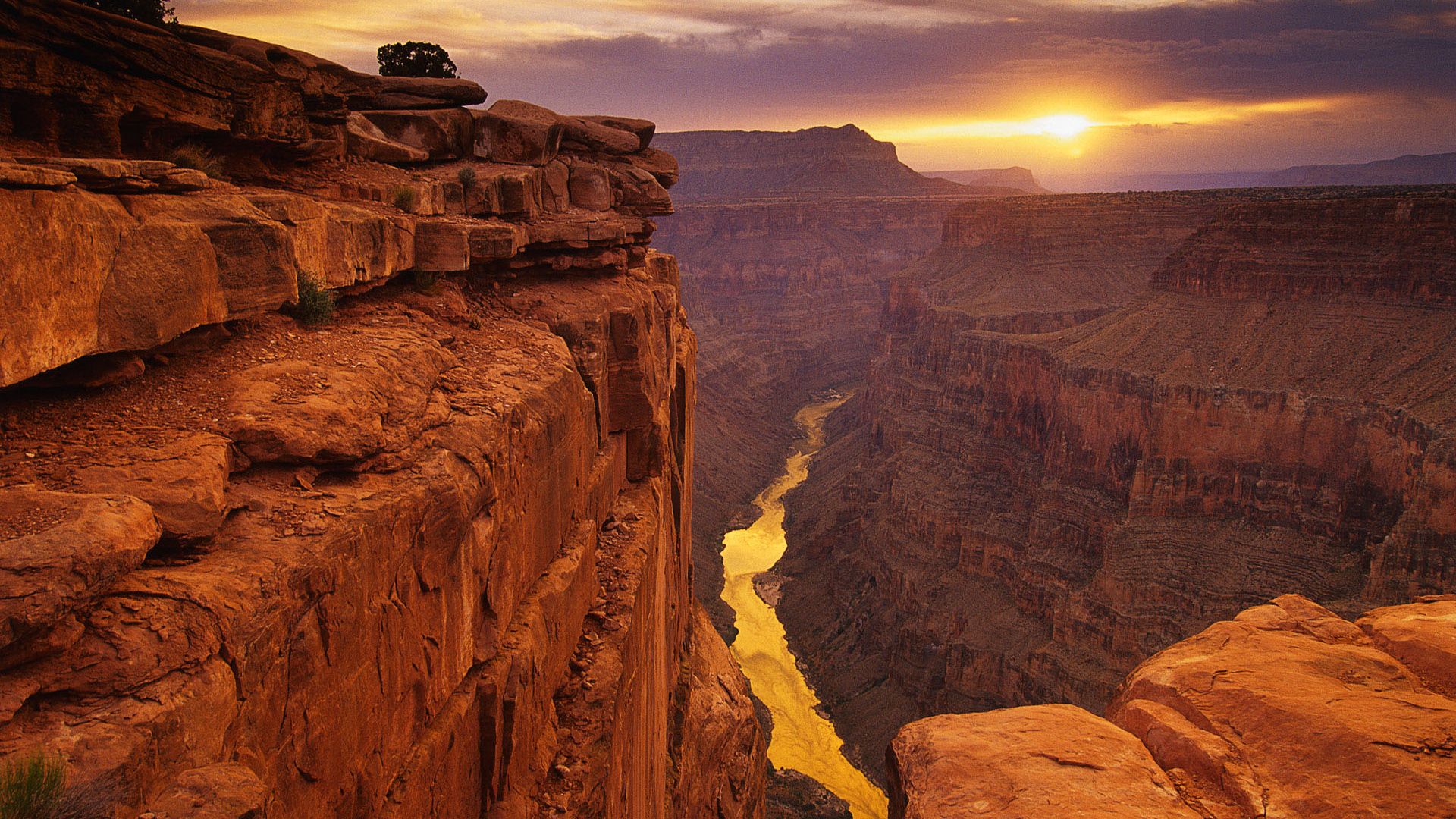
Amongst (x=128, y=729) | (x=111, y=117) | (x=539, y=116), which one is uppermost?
(x=539, y=116)

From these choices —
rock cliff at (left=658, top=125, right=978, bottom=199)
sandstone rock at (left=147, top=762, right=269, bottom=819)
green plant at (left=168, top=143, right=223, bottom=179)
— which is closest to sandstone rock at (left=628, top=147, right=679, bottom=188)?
green plant at (left=168, top=143, right=223, bottom=179)

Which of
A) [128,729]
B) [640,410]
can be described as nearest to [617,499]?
[640,410]

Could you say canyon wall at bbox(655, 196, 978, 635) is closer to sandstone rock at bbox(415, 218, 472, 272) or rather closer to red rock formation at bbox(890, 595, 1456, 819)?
sandstone rock at bbox(415, 218, 472, 272)

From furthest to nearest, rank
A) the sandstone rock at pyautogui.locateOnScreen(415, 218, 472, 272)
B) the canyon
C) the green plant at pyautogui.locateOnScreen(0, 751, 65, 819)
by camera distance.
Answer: the sandstone rock at pyautogui.locateOnScreen(415, 218, 472, 272), the canyon, the green plant at pyautogui.locateOnScreen(0, 751, 65, 819)

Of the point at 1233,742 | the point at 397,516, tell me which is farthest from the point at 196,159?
the point at 1233,742

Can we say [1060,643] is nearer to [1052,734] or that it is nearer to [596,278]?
[596,278]

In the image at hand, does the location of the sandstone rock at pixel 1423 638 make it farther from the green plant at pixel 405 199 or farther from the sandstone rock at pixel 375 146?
the sandstone rock at pixel 375 146

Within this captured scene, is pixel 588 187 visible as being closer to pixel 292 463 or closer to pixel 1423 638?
pixel 292 463
